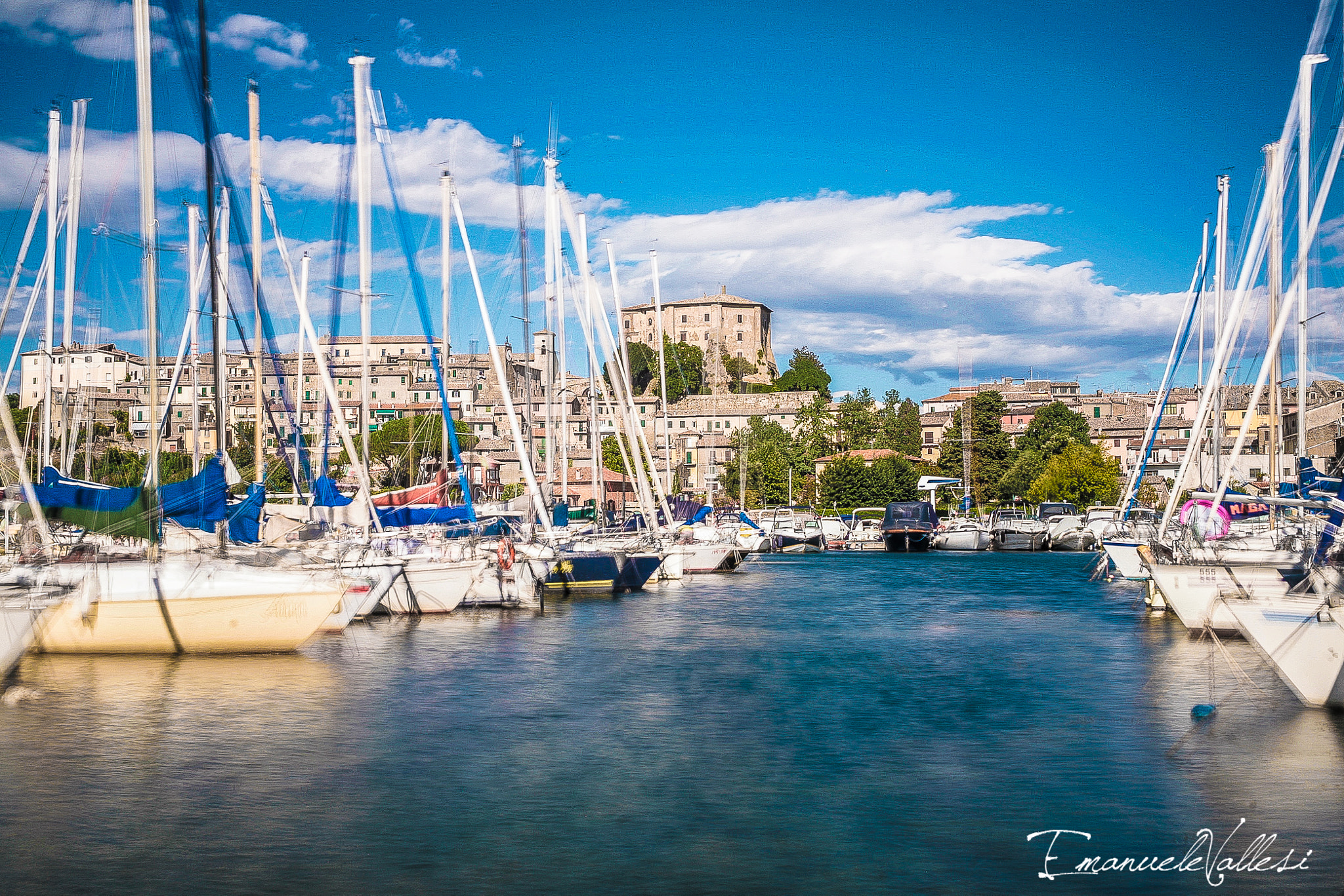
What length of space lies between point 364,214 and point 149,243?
9266 millimetres

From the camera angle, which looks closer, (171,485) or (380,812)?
(380,812)

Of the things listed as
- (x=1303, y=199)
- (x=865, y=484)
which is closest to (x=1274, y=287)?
(x=1303, y=199)

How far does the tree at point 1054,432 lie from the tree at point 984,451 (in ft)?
8.85

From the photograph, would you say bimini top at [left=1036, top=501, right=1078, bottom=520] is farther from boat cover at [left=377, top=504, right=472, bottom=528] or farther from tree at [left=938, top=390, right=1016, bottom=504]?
boat cover at [left=377, top=504, right=472, bottom=528]

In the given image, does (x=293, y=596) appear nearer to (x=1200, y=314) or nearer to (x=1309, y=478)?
(x=1309, y=478)

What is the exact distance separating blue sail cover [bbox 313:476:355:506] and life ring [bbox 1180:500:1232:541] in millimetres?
19840

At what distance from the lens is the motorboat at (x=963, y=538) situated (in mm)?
72062

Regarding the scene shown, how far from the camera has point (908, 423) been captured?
133 m

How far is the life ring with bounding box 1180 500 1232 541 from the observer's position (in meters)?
26.3

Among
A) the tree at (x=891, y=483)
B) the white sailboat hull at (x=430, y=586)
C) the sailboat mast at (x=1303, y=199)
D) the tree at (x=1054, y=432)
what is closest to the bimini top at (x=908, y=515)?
the tree at (x=891, y=483)

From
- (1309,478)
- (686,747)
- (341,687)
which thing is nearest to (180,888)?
(686,747)

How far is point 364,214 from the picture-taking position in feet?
94.1

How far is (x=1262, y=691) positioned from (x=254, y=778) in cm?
1539

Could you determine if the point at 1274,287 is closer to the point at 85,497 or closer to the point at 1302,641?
the point at 1302,641
